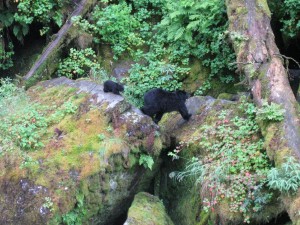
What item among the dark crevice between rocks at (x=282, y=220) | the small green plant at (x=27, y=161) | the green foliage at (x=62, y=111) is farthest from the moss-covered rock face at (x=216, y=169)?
the small green plant at (x=27, y=161)

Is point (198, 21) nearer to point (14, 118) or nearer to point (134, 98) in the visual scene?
point (134, 98)

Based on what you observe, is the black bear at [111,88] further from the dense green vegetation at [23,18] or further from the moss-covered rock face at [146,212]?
the dense green vegetation at [23,18]

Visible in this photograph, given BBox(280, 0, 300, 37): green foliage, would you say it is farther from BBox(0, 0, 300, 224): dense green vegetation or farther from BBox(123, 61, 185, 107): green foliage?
BBox(123, 61, 185, 107): green foliage

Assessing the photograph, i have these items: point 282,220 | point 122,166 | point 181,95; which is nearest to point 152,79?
point 181,95

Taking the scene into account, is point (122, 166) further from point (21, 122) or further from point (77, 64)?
point (77, 64)

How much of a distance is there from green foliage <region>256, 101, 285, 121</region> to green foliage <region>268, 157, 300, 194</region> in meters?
1.09

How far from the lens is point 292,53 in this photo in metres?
13.3

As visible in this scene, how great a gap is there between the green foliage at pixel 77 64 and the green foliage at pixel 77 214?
17.0 feet

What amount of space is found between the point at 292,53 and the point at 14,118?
804cm

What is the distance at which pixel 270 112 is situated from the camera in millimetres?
8234

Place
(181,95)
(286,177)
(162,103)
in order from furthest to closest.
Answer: (181,95)
(162,103)
(286,177)

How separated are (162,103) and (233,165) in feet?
8.87

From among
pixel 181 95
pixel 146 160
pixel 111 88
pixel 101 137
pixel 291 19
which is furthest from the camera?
pixel 291 19

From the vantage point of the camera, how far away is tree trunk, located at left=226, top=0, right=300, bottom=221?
25.2 feet
